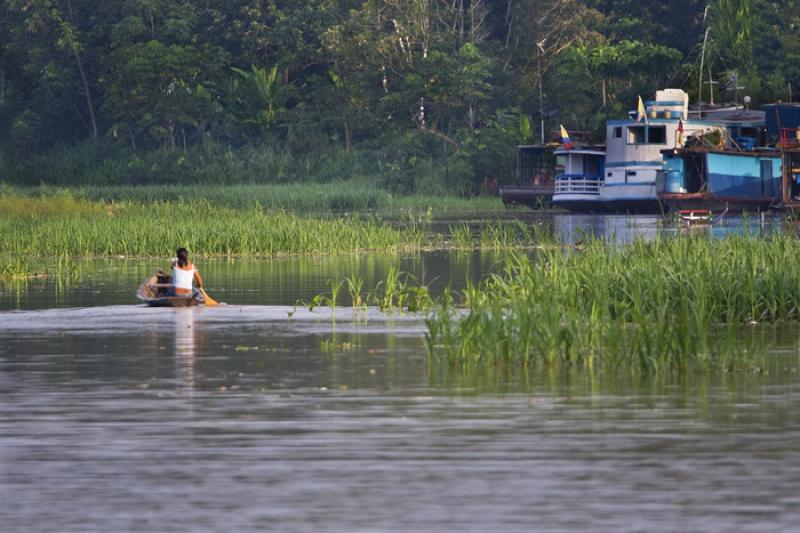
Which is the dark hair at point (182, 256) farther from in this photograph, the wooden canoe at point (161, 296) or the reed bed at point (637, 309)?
the reed bed at point (637, 309)

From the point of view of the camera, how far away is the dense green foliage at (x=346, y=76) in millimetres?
76188

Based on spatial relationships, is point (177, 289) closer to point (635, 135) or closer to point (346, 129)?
point (635, 135)

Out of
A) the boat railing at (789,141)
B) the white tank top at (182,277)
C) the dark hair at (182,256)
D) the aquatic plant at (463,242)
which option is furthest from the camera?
the boat railing at (789,141)

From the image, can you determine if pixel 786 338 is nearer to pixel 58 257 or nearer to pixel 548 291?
pixel 548 291

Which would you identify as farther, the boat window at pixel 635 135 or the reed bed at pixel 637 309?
the boat window at pixel 635 135

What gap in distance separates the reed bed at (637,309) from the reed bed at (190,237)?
46.2 ft

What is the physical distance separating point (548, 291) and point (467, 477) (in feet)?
29.0

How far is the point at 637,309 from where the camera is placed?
17.2 m

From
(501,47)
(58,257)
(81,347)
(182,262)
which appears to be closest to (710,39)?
(501,47)

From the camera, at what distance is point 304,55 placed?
83.6 metres

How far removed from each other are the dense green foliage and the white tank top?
50633mm

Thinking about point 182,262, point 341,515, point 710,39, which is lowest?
point 341,515

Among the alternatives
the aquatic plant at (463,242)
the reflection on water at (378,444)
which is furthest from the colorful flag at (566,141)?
the reflection on water at (378,444)

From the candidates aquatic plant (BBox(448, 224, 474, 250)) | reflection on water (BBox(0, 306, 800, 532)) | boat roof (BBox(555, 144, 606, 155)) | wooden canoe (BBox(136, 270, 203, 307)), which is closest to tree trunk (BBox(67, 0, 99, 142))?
boat roof (BBox(555, 144, 606, 155))
